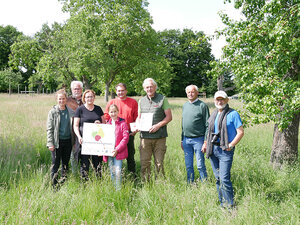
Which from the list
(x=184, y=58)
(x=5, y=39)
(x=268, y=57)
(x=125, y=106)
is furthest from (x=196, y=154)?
(x=5, y=39)

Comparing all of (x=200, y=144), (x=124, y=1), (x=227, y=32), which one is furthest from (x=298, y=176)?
(x=124, y=1)

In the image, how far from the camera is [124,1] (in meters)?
18.8

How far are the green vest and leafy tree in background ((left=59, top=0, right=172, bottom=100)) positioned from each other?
12549mm

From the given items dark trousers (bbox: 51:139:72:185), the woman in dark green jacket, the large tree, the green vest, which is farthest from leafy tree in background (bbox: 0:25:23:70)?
the large tree

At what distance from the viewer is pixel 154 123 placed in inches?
171

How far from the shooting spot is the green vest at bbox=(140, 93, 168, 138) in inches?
170

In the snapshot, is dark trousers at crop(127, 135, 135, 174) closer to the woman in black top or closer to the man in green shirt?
the woman in black top

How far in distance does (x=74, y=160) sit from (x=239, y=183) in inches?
131

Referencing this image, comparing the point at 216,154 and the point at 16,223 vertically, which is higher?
the point at 216,154

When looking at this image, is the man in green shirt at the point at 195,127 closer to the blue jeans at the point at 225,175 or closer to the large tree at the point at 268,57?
the blue jeans at the point at 225,175

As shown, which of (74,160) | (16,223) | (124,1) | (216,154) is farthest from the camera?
(124,1)

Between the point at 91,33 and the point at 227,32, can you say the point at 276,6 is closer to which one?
the point at 227,32

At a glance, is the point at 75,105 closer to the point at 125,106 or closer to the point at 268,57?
the point at 125,106

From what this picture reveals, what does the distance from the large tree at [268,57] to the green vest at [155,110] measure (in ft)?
5.46
